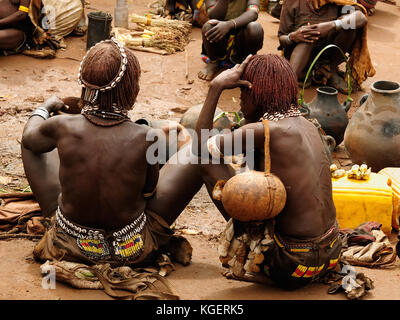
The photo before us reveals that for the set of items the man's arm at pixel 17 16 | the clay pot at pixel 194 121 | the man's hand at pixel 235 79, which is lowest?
the man's arm at pixel 17 16

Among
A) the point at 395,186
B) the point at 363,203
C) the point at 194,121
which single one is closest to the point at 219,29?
the point at 194,121

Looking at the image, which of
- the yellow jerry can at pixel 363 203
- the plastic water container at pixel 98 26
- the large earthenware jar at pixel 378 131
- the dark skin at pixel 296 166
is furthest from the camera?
the plastic water container at pixel 98 26

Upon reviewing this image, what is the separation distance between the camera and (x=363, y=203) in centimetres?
499

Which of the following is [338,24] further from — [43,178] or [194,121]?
[43,178]

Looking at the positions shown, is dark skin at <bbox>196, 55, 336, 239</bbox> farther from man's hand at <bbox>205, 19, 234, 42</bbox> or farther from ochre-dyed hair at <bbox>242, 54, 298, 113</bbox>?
man's hand at <bbox>205, 19, 234, 42</bbox>

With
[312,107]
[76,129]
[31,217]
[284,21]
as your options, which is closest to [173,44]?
[284,21]

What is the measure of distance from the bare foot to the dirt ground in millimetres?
91

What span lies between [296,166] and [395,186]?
76.4 inches

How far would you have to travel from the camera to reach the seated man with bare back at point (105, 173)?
361cm

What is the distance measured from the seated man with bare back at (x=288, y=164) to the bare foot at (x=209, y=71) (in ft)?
14.9

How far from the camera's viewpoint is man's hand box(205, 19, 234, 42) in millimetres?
7801

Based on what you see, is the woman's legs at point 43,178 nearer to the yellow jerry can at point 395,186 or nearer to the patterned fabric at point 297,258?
the patterned fabric at point 297,258

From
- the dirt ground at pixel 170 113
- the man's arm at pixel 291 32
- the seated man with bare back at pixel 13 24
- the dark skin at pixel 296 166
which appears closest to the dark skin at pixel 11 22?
the seated man with bare back at pixel 13 24

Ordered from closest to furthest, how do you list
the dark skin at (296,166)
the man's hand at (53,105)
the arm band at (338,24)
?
1. the dark skin at (296,166)
2. the man's hand at (53,105)
3. the arm band at (338,24)
